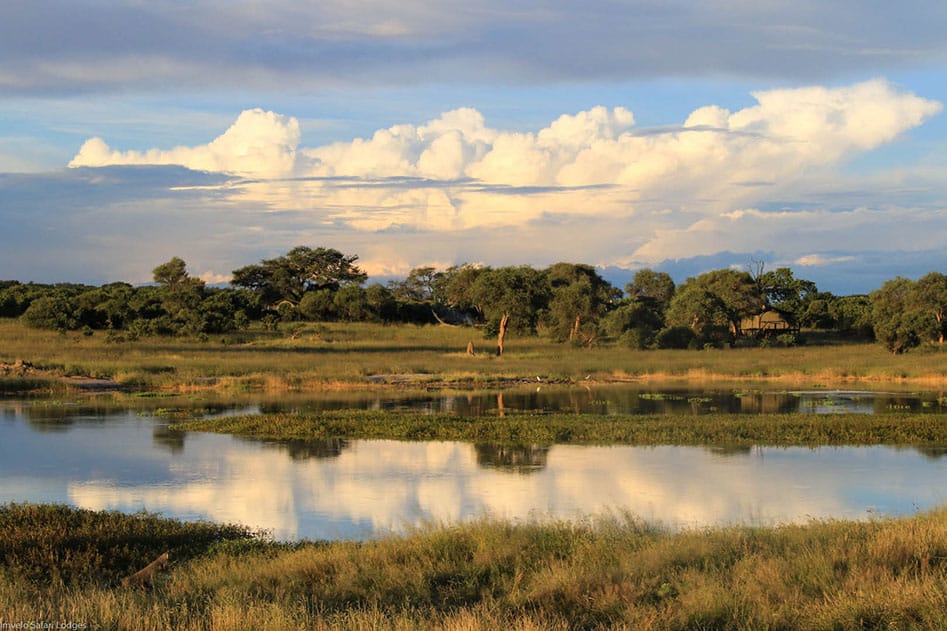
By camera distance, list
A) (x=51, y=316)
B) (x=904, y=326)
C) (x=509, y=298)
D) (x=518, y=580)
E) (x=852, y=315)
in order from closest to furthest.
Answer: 1. (x=518, y=580)
2. (x=904, y=326)
3. (x=509, y=298)
4. (x=51, y=316)
5. (x=852, y=315)

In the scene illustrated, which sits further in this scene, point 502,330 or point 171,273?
point 171,273

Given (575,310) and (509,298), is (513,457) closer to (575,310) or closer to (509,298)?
(509,298)

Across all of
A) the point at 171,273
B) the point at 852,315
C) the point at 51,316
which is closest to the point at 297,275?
the point at 171,273

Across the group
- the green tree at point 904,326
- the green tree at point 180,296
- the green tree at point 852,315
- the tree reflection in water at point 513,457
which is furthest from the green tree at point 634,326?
the tree reflection in water at point 513,457

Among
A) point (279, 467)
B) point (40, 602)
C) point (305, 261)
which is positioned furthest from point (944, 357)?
point (305, 261)

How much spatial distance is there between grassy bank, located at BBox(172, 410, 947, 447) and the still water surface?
970 millimetres

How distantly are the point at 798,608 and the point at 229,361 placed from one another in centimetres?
4542

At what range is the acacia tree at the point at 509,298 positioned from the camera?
65.1 meters

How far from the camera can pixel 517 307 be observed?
6506cm

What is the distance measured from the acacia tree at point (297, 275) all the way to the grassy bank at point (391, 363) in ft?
86.1

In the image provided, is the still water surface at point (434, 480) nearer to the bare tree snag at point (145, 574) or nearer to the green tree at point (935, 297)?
the bare tree snag at point (145, 574)

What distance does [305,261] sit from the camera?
98375mm

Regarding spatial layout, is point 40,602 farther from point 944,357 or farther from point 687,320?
point 687,320

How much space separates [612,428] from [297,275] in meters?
73.5
